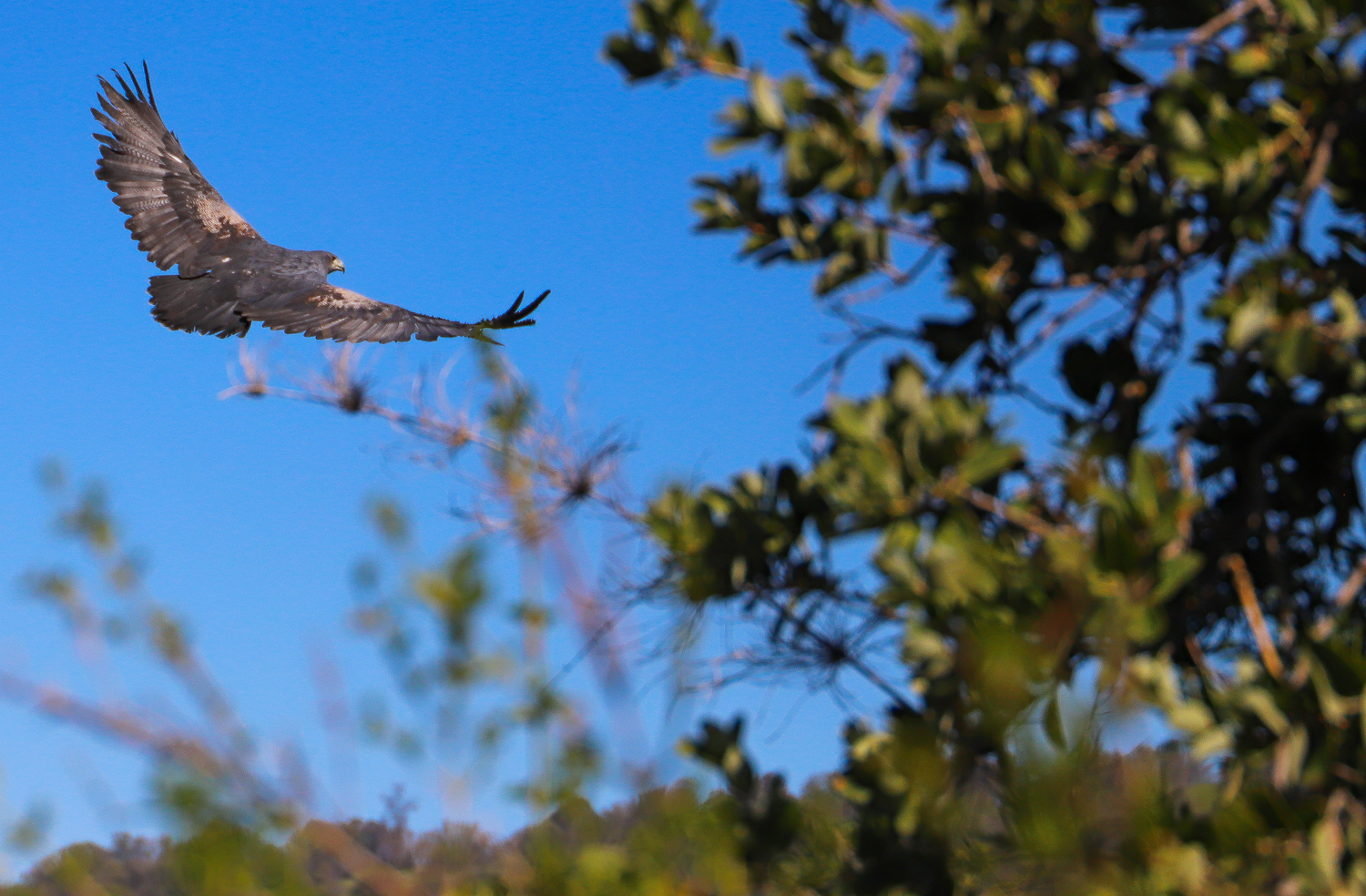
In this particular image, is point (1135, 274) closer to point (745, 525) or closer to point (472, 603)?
point (745, 525)

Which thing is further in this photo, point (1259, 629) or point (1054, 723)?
point (1259, 629)

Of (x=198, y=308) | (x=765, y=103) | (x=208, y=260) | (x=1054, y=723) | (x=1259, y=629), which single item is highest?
(x=208, y=260)

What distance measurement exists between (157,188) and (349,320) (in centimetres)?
257

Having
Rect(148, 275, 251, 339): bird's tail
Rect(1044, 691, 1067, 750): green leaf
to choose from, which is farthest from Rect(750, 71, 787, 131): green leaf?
Rect(148, 275, 251, 339): bird's tail

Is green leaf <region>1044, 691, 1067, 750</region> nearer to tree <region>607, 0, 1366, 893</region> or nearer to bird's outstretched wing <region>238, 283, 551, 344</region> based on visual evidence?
tree <region>607, 0, 1366, 893</region>

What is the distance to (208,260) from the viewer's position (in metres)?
7.26

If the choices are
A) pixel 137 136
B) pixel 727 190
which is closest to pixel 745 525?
pixel 727 190

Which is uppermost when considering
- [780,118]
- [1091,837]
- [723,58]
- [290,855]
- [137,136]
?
[137,136]

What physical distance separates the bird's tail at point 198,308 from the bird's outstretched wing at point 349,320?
34 centimetres

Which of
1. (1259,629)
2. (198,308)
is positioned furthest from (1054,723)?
(198,308)

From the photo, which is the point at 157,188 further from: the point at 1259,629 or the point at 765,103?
the point at 1259,629

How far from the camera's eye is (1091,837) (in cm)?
209

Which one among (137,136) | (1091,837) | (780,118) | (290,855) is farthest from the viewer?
(137,136)

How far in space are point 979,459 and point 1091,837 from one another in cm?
76
